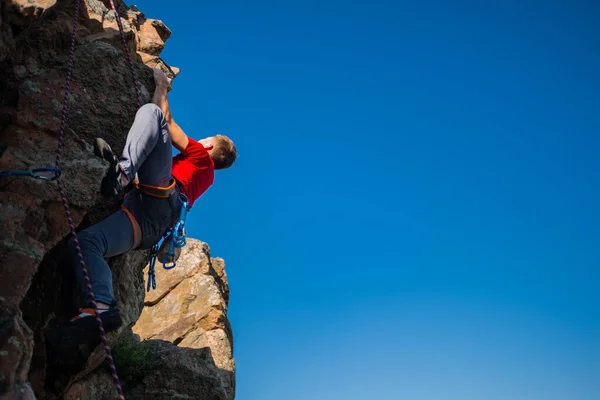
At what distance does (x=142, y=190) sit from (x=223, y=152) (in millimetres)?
1839

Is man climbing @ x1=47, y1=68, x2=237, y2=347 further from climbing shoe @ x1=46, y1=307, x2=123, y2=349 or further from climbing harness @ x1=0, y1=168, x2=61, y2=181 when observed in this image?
climbing harness @ x1=0, y1=168, x2=61, y2=181

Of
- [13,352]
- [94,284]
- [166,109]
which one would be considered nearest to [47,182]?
[94,284]

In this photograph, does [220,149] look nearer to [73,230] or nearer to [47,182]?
[47,182]

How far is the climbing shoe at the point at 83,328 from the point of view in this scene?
638 centimetres

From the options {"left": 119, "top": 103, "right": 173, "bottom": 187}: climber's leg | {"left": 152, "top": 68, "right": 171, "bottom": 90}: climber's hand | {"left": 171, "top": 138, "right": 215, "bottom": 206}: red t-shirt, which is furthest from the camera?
{"left": 152, "top": 68, "right": 171, "bottom": 90}: climber's hand

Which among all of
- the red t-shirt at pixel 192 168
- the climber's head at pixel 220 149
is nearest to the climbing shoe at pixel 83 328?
the red t-shirt at pixel 192 168

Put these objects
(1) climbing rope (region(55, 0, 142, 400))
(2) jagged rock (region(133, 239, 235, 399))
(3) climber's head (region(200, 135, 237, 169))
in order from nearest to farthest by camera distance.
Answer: (1) climbing rope (region(55, 0, 142, 400)), (3) climber's head (region(200, 135, 237, 169)), (2) jagged rock (region(133, 239, 235, 399))

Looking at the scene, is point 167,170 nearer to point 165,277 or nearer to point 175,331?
point 175,331

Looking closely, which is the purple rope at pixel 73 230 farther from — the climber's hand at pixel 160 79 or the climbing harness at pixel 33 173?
the climber's hand at pixel 160 79

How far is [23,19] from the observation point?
7.57m

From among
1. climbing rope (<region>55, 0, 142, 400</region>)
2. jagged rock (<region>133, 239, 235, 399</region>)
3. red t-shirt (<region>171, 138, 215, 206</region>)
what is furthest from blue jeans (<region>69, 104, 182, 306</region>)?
jagged rock (<region>133, 239, 235, 399</region>)

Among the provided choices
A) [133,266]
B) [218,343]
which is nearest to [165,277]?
[218,343]

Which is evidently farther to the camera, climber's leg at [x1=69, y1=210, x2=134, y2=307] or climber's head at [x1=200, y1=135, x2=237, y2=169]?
climber's head at [x1=200, y1=135, x2=237, y2=169]

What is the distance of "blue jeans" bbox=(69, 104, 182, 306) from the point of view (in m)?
6.80
